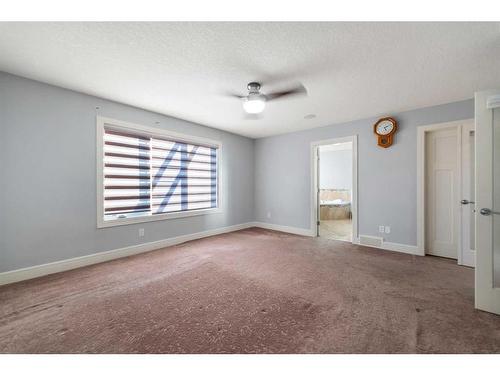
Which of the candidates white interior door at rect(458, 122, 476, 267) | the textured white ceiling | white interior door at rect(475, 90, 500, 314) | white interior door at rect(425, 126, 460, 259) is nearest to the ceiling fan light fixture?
the textured white ceiling

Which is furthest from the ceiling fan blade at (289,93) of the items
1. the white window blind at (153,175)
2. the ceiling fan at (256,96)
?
the white window blind at (153,175)

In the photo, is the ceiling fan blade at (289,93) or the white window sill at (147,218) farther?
the white window sill at (147,218)

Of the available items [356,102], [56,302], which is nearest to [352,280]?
[356,102]

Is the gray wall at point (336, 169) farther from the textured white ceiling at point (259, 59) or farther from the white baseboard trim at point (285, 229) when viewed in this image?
the textured white ceiling at point (259, 59)

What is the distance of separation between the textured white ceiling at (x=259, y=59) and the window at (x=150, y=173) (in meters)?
0.63

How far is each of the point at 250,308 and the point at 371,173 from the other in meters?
3.36

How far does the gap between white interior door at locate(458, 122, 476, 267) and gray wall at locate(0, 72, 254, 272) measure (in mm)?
5059

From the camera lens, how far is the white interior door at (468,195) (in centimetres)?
303

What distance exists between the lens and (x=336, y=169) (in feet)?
26.7

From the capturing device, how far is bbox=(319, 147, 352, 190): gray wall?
790 centimetres

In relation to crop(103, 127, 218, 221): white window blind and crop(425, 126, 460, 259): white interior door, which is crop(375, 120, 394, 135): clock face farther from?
crop(103, 127, 218, 221): white window blind

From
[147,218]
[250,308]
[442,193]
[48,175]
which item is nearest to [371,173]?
[442,193]
